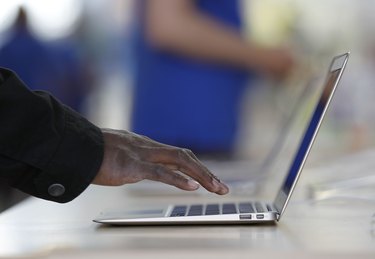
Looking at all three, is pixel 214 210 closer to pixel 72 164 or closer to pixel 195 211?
pixel 195 211

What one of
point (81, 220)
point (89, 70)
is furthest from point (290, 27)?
point (81, 220)

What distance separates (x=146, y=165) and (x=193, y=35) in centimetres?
91

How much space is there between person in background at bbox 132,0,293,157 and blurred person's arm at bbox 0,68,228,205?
2.80ft

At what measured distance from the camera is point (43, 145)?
88 centimetres

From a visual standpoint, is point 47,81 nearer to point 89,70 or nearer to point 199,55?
point 89,70

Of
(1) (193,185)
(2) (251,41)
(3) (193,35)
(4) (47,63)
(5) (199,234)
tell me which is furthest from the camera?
(4) (47,63)

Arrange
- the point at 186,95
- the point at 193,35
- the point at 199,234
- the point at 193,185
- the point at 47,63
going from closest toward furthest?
the point at 199,234 → the point at 193,185 → the point at 193,35 → the point at 186,95 → the point at 47,63

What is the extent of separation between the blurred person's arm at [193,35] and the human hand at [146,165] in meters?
0.79

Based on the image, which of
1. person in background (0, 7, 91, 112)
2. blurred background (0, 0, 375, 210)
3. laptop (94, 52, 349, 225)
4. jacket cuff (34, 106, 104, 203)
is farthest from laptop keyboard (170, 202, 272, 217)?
person in background (0, 7, 91, 112)

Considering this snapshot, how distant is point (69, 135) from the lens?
0.89 metres

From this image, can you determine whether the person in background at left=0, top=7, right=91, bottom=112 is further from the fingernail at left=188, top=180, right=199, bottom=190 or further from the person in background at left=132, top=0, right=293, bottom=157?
the fingernail at left=188, top=180, right=199, bottom=190

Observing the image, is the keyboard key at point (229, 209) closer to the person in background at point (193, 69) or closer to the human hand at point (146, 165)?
the human hand at point (146, 165)

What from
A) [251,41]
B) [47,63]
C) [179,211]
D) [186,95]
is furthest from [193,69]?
[47,63]

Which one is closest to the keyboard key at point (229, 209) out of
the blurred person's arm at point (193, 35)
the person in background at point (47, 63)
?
the blurred person's arm at point (193, 35)
